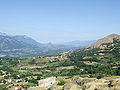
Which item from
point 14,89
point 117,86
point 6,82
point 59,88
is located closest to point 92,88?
point 117,86

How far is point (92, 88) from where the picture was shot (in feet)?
196

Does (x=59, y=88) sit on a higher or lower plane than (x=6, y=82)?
higher

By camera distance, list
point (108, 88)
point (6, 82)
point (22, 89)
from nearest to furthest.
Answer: point (108, 88), point (22, 89), point (6, 82)

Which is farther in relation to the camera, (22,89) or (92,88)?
(22,89)

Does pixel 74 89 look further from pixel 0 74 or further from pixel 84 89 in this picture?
pixel 0 74

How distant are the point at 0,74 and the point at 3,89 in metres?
66.0

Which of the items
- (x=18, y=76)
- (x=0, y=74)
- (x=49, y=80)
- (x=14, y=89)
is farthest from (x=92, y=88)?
(x=0, y=74)

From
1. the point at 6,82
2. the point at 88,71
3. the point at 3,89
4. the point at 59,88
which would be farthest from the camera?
the point at 88,71

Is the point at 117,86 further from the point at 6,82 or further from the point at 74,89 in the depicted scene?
the point at 6,82

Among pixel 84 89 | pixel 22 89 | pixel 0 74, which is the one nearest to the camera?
pixel 84 89

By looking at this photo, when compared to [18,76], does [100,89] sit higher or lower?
higher

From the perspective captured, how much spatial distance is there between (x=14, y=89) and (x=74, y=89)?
6492 centimetres

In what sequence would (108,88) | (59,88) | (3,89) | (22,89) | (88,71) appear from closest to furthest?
(108,88) → (59,88) → (22,89) → (3,89) → (88,71)

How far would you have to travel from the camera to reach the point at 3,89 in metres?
124
